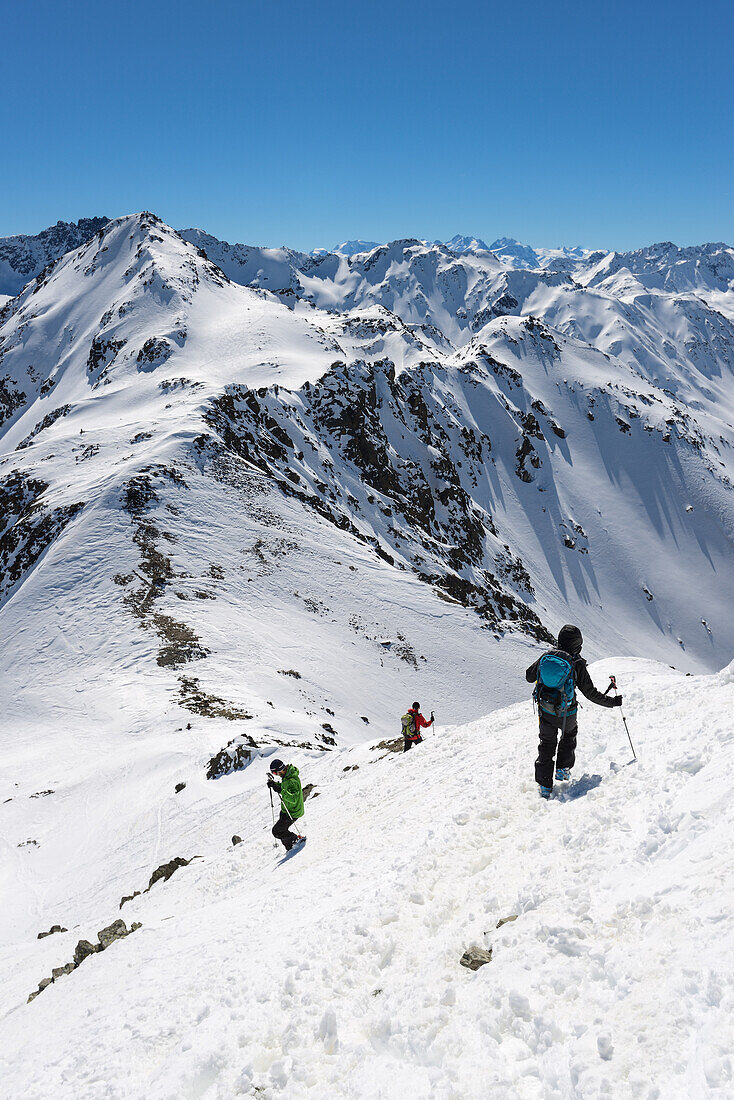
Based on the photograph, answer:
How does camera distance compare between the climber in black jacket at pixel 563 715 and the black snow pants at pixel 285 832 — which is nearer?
the climber in black jacket at pixel 563 715

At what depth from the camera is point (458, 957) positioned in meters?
5.69

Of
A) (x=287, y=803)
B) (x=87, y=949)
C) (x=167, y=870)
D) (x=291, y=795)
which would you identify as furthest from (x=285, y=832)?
(x=167, y=870)

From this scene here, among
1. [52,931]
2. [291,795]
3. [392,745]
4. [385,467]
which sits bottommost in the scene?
[52,931]

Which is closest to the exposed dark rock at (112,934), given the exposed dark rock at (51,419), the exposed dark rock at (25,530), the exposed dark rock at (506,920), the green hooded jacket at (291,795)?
the green hooded jacket at (291,795)

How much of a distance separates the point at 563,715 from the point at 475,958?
3.48 metres

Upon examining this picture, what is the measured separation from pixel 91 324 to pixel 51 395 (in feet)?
58.3

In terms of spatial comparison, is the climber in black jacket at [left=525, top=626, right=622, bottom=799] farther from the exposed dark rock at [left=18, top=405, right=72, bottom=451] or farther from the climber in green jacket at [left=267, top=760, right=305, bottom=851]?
the exposed dark rock at [left=18, top=405, right=72, bottom=451]

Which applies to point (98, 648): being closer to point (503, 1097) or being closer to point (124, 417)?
point (503, 1097)

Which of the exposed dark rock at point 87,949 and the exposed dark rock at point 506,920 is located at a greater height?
→ the exposed dark rock at point 506,920

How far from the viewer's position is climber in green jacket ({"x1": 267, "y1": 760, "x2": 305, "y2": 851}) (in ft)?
38.7

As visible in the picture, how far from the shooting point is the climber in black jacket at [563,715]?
808cm

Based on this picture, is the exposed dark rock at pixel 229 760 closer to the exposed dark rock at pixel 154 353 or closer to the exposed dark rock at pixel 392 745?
the exposed dark rock at pixel 392 745

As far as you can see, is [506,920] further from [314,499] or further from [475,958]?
[314,499]

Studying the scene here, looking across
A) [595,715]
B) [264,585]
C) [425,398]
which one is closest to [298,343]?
[425,398]
